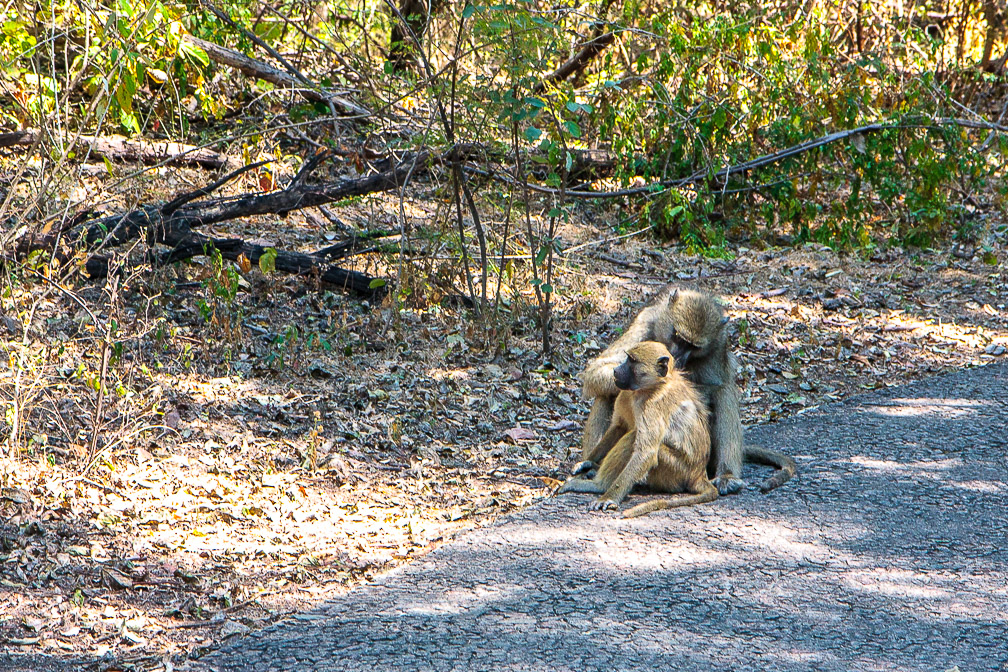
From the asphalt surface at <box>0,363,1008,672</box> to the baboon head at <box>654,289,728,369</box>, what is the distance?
2.80ft

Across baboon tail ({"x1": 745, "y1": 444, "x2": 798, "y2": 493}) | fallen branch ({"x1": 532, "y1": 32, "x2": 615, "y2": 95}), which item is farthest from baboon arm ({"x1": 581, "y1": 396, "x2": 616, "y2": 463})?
fallen branch ({"x1": 532, "y1": 32, "x2": 615, "y2": 95})

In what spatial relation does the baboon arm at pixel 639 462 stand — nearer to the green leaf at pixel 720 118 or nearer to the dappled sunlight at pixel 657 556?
the dappled sunlight at pixel 657 556

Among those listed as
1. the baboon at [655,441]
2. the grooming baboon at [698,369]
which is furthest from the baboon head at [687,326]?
the baboon at [655,441]

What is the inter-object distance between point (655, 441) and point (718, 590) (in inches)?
41.3

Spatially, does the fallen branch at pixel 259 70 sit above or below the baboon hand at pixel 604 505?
above

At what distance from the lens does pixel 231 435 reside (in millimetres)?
6020

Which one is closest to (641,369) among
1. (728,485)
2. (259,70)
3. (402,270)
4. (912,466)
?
(728,485)

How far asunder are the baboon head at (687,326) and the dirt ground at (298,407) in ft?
3.52

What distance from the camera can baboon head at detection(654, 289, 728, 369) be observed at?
5637mm

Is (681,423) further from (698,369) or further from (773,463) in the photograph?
(773,463)

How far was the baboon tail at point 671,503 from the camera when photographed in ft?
17.3

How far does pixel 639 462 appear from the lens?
17.7 feet

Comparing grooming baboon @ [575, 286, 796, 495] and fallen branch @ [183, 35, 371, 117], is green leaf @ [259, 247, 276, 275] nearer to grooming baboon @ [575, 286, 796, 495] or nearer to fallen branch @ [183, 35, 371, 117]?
fallen branch @ [183, 35, 371, 117]

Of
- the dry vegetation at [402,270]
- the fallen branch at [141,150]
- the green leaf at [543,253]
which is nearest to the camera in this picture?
the dry vegetation at [402,270]
